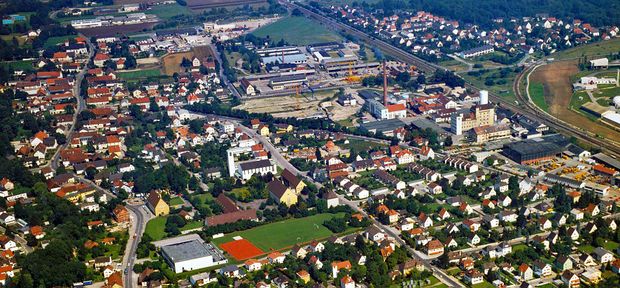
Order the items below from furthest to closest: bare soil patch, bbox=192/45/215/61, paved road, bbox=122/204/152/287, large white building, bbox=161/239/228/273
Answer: bare soil patch, bbox=192/45/215/61 < large white building, bbox=161/239/228/273 < paved road, bbox=122/204/152/287

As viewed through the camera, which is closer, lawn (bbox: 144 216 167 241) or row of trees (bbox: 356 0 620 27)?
lawn (bbox: 144 216 167 241)

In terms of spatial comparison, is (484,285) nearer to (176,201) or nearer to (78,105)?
(176,201)

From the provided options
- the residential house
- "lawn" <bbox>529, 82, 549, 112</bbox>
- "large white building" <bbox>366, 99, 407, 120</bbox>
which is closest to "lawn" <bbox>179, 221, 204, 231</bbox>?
the residential house

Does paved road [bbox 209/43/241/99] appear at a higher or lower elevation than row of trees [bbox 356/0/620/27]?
higher

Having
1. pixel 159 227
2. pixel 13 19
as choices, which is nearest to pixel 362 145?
pixel 159 227

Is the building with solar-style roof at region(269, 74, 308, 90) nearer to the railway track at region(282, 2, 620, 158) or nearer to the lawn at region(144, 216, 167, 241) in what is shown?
the railway track at region(282, 2, 620, 158)

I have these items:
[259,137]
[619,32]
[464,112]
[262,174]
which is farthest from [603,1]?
[262,174]

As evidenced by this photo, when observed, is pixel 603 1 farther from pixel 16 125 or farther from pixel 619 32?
pixel 16 125
